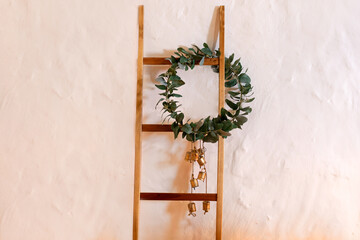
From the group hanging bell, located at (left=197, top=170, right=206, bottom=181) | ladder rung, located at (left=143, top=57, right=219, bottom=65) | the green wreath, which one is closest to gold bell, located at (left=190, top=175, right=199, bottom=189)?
hanging bell, located at (left=197, top=170, right=206, bottom=181)

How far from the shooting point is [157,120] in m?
1.34

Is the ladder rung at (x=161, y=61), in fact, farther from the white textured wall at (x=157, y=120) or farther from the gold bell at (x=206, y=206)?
the gold bell at (x=206, y=206)

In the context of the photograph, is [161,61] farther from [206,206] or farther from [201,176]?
[206,206]

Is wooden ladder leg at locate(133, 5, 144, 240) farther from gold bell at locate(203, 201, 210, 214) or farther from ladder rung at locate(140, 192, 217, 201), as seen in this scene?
gold bell at locate(203, 201, 210, 214)

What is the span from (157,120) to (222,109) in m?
0.28

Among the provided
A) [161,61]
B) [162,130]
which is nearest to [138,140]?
[162,130]

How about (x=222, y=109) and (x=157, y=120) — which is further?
(x=157, y=120)

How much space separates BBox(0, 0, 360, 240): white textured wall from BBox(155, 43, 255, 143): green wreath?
0.23 ft

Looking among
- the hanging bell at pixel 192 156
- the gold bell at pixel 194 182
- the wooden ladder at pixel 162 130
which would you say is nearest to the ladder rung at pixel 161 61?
the wooden ladder at pixel 162 130
